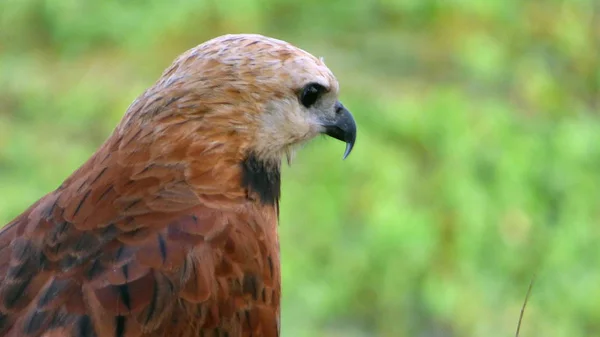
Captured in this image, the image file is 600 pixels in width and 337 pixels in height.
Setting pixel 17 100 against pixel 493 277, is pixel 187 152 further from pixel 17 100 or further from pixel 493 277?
pixel 17 100

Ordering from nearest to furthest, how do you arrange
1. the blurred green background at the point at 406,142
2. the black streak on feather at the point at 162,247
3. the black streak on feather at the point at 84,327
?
the black streak on feather at the point at 84,327 → the black streak on feather at the point at 162,247 → the blurred green background at the point at 406,142

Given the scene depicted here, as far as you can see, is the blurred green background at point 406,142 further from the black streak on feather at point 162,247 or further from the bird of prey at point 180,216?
the black streak on feather at point 162,247

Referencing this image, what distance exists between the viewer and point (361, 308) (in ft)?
22.1

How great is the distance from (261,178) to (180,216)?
1.10ft

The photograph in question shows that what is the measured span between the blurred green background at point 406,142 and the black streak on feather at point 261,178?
7.37 ft

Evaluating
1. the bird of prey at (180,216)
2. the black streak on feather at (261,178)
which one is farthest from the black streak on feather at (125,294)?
the black streak on feather at (261,178)

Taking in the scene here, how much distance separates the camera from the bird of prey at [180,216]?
9.34 ft

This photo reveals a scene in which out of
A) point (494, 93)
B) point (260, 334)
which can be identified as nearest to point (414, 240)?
point (494, 93)

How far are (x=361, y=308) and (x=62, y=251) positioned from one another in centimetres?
398

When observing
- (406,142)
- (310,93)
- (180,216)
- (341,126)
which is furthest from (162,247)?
(406,142)

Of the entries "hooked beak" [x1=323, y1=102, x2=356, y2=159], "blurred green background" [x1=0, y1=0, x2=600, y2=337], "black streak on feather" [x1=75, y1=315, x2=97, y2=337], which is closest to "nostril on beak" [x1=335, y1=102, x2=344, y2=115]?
"hooked beak" [x1=323, y1=102, x2=356, y2=159]

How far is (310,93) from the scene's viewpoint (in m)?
3.27

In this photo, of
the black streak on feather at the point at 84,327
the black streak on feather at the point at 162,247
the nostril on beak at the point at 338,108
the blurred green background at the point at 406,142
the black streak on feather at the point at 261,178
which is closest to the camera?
the black streak on feather at the point at 84,327

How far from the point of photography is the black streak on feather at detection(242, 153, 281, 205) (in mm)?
3176
